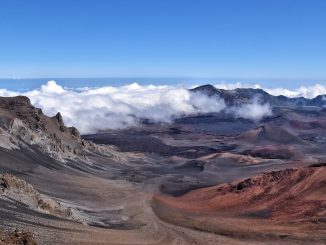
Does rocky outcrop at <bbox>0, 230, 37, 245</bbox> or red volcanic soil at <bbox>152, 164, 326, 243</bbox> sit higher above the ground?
rocky outcrop at <bbox>0, 230, 37, 245</bbox>

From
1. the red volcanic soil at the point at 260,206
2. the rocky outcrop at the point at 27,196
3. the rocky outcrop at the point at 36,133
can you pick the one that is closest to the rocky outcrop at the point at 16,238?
the rocky outcrop at the point at 27,196

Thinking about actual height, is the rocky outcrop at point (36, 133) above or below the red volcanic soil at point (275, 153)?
above

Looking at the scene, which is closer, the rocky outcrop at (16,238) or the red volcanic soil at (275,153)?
the rocky outcrop at (16,238)

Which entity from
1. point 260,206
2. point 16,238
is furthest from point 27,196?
point 260,206

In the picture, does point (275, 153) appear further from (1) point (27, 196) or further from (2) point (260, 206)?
(1) point (27, 196)

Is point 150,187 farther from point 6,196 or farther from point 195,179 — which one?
point 6,196

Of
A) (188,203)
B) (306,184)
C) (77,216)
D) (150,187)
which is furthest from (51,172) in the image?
(306,184)

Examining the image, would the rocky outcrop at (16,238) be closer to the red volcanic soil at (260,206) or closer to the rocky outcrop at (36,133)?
the red volcanic soil at (260,206)

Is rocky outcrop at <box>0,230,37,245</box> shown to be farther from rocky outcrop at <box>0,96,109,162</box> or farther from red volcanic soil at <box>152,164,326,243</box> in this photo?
rocky outcrop at <box>0,96,109,162</box>

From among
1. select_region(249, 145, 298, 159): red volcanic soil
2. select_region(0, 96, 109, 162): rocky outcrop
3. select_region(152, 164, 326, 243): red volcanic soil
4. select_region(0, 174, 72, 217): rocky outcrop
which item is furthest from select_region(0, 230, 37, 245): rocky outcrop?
select_region(249, 145, 298, 159): red volcanic soil
